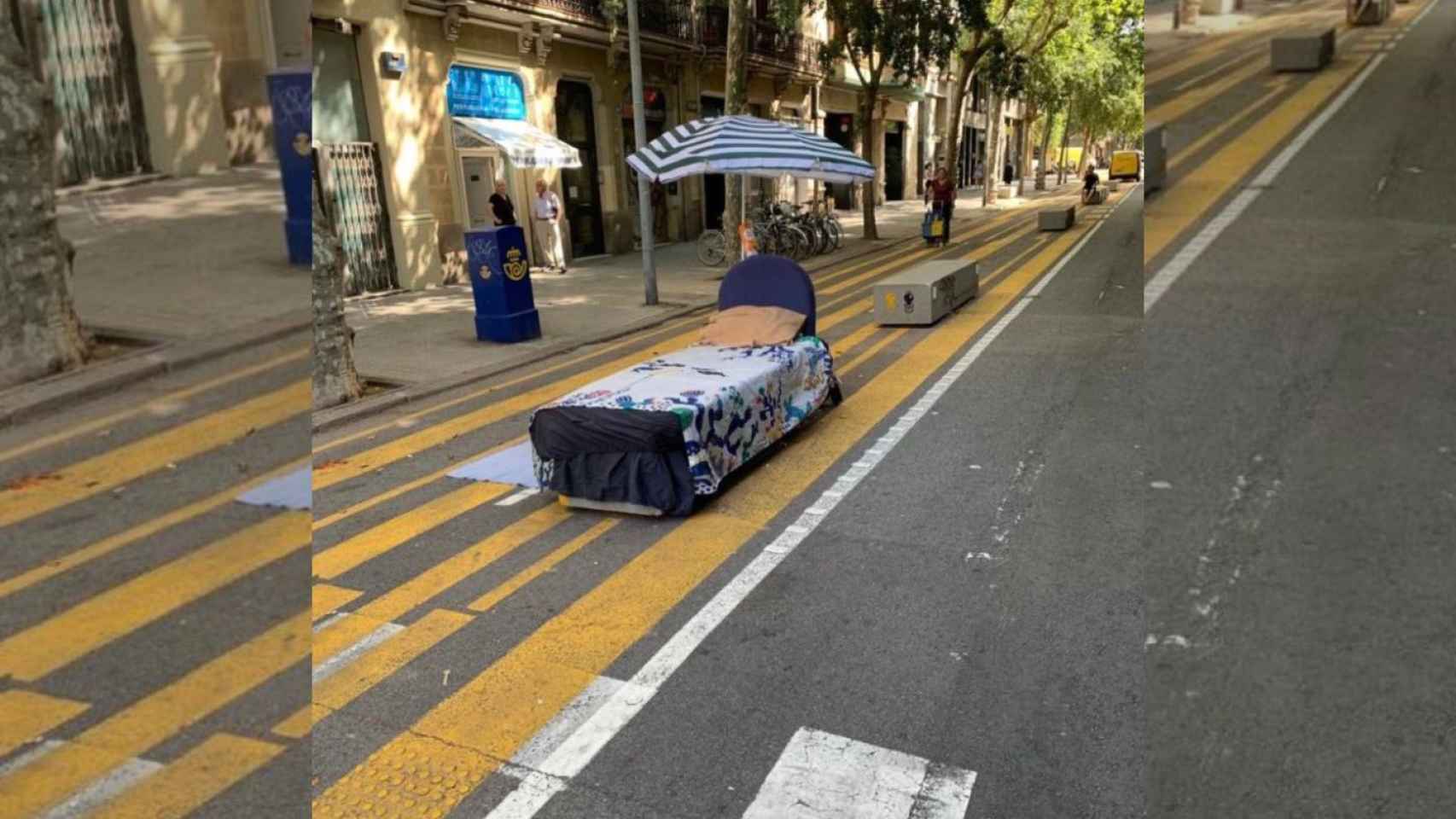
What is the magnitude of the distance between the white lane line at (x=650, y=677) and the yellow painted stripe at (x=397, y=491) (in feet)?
7.81

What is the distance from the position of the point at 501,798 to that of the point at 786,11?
2099 centimetres

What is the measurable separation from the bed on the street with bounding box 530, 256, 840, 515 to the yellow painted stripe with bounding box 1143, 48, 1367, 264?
13.3 feet

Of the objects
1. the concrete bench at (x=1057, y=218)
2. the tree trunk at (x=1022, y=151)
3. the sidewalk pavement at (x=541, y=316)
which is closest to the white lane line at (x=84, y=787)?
the sidewalk pavement at (x=541, y=316)

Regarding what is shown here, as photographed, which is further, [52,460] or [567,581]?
[567,581]

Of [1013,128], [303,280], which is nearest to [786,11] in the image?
[303,280]

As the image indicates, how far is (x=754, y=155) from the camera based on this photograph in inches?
374

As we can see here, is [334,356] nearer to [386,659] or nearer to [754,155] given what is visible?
[754,155]

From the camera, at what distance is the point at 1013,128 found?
194 ft

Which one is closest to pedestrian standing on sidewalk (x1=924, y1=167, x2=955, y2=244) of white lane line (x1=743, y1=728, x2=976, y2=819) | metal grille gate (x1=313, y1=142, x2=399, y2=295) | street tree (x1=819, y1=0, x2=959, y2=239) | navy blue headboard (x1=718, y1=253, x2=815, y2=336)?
street tree (x1=819, y1=0, x2=959, y2=239)

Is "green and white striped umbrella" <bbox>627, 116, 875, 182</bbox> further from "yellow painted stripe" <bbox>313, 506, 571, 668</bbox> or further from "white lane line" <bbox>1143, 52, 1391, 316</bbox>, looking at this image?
"white lane line" <bbox>1143, 52, 1391, 316</bbox>

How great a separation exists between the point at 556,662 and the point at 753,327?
380cm

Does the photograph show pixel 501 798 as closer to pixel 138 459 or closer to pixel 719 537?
pixel 719 537

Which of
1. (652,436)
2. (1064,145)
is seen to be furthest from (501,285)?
→ (1064,145)

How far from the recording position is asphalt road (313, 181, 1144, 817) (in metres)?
2.89
